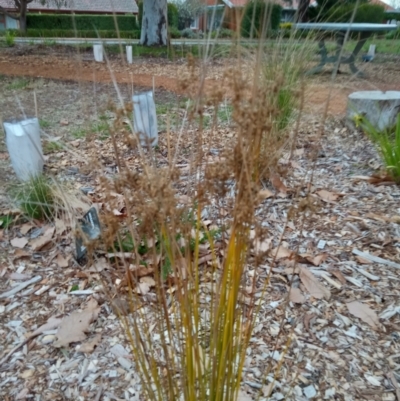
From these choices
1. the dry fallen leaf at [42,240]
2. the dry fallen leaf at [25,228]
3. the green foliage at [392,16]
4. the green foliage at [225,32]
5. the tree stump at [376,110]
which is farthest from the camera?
the green foliage at [392,16]

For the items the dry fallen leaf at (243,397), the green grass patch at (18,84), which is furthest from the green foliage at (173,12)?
the dry fallen leaf at (243,397)

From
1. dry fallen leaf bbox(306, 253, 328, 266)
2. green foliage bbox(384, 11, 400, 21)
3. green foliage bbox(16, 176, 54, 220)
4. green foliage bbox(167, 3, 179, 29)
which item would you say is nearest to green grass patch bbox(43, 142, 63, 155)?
green foliage bbox(16, 176, 54, 220)

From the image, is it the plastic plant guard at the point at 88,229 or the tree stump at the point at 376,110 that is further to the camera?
the tree stump at the point at 376,110

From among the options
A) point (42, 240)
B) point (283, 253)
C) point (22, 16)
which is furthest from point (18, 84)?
point (22, 16)

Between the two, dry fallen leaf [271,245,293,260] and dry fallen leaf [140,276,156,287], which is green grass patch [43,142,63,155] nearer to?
dry fallen leaf [140,276,156,287]

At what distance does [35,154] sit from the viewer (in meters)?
2.62

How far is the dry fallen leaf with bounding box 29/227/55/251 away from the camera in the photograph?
1989 millimetres

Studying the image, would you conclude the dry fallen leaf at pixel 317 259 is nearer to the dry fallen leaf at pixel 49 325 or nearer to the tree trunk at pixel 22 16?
the dry fallen leaf at pixel 49 325

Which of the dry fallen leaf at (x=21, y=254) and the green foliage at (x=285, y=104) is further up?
the green foliage at (x=285, y=104)

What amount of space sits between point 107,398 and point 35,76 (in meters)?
6.42

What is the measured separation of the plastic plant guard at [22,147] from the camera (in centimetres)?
255

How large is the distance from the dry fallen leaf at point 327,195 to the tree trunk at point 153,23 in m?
8.83

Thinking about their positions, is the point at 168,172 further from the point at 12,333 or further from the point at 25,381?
A: the point at 12,333

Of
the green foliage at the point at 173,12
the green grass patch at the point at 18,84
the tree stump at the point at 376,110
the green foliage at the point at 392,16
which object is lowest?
the green grass patch at the point at 18,84
